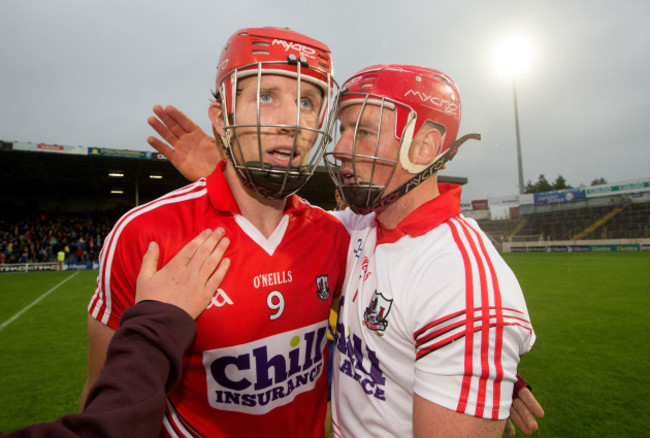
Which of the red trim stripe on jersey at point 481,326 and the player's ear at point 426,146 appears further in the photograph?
the player's ear at point 426,146

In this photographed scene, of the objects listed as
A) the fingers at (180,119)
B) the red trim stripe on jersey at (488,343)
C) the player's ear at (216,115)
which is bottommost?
the red trim stripe on jersey at (488,343)

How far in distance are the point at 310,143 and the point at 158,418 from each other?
1294 millimetres

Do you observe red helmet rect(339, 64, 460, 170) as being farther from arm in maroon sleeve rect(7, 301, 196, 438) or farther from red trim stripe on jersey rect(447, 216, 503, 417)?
arm in maroon sleeve rect(7, 301, 196, 438)

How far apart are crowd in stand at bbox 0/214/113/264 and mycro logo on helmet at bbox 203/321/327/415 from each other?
2592cm

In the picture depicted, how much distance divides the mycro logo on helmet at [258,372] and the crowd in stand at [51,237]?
2592 cm

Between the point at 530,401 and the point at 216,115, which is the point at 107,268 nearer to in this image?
the point at 216,115

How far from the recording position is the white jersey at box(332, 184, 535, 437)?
1289 mm

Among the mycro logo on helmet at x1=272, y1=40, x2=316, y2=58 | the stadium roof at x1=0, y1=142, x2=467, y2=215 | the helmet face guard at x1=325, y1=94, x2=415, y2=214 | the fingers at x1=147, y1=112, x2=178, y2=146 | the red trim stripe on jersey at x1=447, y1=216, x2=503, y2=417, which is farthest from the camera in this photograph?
the stadium roof at x1=0, y1=142, x2=467, y2=215

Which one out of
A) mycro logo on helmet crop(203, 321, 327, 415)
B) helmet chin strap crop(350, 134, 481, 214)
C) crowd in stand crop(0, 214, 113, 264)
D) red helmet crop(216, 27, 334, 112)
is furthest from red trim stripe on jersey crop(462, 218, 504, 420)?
crowd in stand crop(0, 214, 113, 264)

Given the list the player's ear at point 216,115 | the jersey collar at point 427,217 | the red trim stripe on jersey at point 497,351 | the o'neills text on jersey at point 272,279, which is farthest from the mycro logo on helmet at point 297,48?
the red trim stripe on jersey at point 497,351

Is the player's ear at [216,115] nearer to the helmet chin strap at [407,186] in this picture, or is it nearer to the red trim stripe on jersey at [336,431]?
the helmet chin strap at [407,186]

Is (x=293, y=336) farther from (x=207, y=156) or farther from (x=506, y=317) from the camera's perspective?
(x=207, y=156)

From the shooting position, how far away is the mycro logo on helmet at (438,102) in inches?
73.0

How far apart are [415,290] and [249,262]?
79cm
